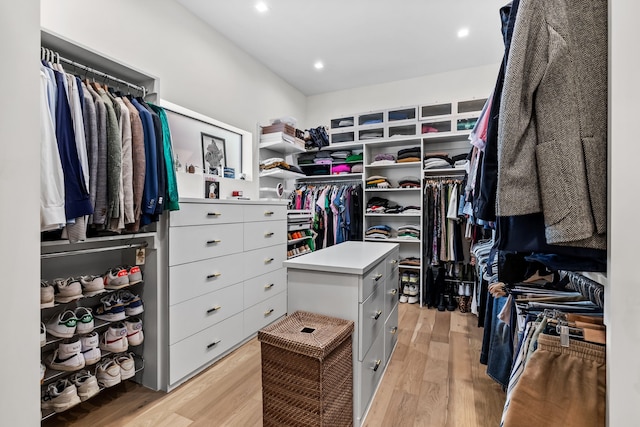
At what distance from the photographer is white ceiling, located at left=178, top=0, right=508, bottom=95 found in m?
2.44

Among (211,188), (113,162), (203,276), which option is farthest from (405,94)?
(113,162)

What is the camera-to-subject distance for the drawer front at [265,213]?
2439 mm

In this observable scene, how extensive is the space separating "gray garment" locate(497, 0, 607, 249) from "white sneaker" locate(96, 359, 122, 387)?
204 cm

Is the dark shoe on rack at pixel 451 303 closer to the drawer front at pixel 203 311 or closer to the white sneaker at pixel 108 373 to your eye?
→ the drawer front at pixel 203 311

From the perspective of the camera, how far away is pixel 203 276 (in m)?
2.03

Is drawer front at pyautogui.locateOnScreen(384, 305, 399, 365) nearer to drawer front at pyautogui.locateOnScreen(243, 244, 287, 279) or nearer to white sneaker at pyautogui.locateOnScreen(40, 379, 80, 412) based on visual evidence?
drawer front at pyautogui.locateOnScreen(243, 244, 287, 279)

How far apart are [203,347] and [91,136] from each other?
144 centimetres

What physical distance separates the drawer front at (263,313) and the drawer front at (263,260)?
0.27 m

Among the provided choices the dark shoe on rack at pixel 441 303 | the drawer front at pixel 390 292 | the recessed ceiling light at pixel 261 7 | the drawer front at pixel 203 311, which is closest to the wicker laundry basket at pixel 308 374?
the drawer front at pixel 390 292

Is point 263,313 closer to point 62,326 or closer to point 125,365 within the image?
point 125,365
